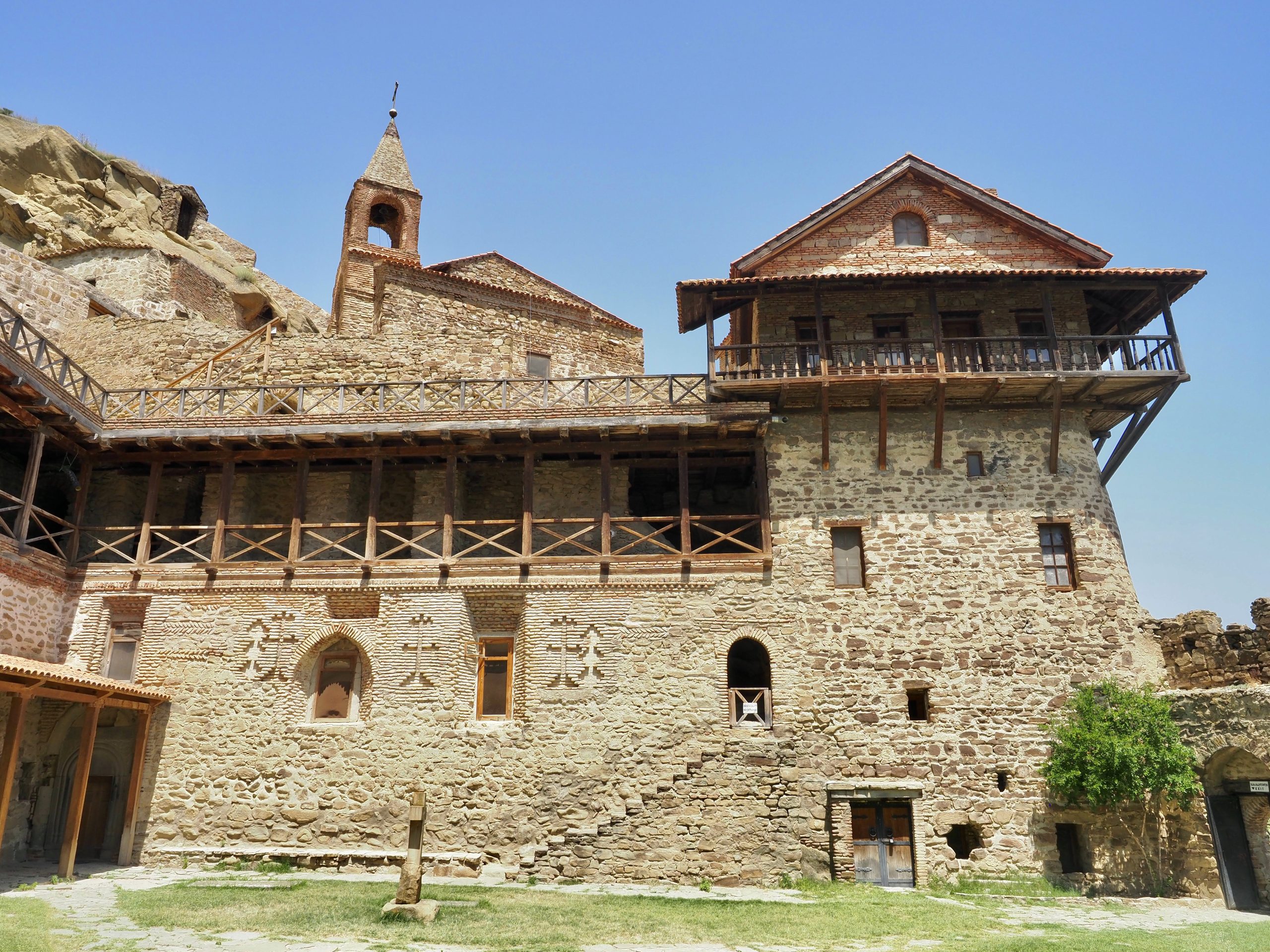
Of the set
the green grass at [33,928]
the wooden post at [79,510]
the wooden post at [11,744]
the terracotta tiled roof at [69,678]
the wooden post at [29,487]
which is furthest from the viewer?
the wooden post at [79,510]

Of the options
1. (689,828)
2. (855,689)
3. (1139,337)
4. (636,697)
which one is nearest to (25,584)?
(636,697)

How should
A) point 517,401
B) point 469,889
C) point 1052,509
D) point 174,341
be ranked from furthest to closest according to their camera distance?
1. point 174,341
2. point 517,401
3. point 1052,509
4. point 469,889

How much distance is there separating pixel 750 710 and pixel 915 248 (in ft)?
32.2

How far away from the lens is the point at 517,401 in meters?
18.0

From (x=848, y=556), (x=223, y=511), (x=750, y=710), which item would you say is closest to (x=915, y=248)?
(x=848, y=556)

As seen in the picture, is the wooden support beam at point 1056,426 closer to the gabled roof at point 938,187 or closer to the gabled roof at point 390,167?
the gabled roof at point 938,187

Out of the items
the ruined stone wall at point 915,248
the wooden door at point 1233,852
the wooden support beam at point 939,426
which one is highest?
the ruined stone wall at point 915,248

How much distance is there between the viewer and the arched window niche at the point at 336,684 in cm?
1588

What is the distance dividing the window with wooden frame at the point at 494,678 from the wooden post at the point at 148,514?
20.9ft

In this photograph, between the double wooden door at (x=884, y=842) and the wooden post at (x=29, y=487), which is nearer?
the double wooden door at (x=884, y=842)

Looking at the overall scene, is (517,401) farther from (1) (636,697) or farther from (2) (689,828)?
(2) (689,828)

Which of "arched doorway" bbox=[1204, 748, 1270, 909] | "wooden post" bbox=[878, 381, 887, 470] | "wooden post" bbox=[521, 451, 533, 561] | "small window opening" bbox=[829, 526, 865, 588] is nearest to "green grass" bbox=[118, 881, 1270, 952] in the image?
"arched doorway" bbox=[1204, 748, 1270, 909]

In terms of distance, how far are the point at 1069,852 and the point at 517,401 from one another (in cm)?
1232

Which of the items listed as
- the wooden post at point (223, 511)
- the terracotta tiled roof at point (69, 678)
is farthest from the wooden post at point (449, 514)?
the terracotta tiled roof at point (69, 678)
